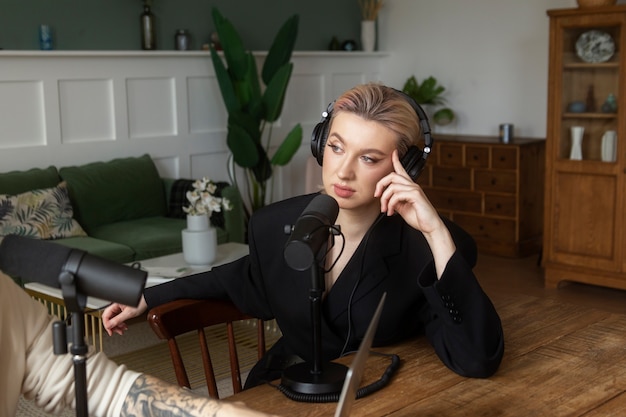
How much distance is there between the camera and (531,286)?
17.4ft

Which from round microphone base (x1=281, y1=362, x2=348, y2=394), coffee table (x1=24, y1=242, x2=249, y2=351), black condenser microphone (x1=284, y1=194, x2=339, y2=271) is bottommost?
coffee table (x1=24, y1=242, x2=249, y2=351)

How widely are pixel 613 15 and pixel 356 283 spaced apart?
141 inches

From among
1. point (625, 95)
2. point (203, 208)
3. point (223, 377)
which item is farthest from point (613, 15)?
point (223, 377)

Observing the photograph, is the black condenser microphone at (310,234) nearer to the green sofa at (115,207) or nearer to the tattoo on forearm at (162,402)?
the tattoo on forearm at (162,402)

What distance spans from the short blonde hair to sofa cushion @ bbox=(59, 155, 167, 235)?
349cm

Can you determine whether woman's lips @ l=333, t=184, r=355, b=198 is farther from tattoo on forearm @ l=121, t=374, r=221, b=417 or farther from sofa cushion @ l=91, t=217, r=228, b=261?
sofa cushion @ l=91, t=217, r=228, b=261

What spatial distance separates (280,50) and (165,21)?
0.82 m

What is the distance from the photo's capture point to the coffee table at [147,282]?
3500mm

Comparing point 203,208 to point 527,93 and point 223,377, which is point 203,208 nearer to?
point 223,377

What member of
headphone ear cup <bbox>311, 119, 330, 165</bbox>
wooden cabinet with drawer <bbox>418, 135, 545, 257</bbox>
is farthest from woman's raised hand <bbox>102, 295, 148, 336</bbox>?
wooden cabinet with drawer <bbox>418, 135, 545, 257</bbox>

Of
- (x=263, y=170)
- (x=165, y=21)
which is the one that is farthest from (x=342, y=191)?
(x=165, y=21)

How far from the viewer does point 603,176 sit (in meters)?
4.98

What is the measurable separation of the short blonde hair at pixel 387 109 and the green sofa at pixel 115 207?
9.72ft

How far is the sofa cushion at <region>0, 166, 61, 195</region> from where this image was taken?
4.75 meters
